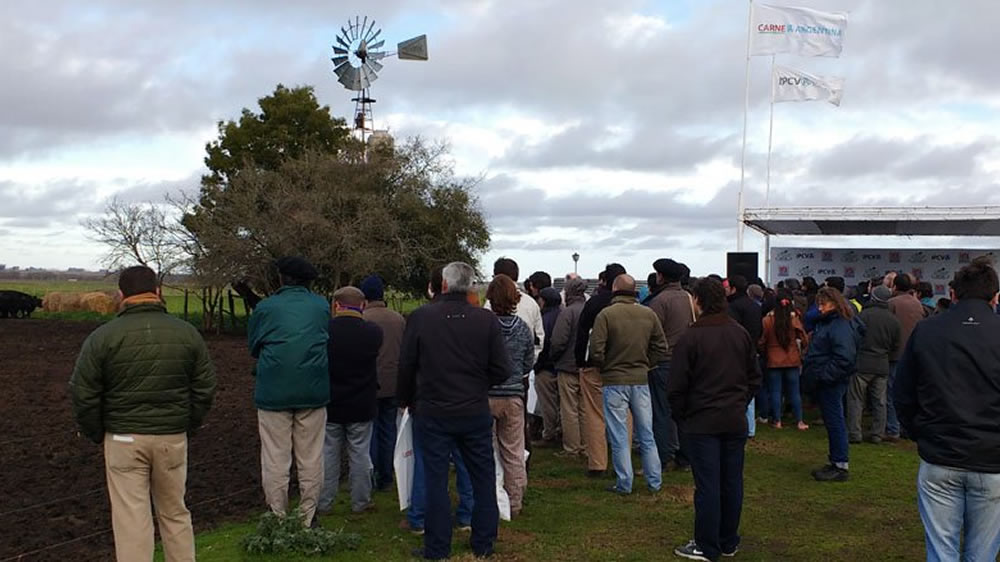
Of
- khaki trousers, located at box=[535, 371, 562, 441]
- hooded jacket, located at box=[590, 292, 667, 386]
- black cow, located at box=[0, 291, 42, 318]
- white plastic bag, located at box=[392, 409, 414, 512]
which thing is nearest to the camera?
white plastic bag, located at box=[392, 409, 414, 512]

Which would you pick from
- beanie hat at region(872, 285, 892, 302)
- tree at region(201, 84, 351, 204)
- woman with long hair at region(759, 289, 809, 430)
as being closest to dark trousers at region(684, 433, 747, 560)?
beanie hat at region(872, 285, 892, 302)

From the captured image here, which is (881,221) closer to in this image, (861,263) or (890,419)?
(861,263)

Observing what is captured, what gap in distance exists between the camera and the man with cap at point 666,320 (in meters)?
8.89

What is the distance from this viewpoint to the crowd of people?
4.70 metres

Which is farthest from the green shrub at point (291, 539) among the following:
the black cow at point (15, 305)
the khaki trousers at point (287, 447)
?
the black cow at point (15, 305)

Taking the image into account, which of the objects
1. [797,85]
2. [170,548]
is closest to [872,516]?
[170,548]

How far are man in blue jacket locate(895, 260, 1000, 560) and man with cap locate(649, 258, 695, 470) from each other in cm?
405

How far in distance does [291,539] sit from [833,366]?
517cm

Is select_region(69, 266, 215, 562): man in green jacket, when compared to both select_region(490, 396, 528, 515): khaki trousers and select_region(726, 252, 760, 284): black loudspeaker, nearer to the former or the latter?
select_region(490, 396, 528, 515): khaki trousers

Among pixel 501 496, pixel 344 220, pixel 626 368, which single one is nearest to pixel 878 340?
pixel 626 368

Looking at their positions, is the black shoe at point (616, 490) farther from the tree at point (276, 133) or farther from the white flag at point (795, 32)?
the tree at point (276, 133)

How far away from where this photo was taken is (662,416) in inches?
359

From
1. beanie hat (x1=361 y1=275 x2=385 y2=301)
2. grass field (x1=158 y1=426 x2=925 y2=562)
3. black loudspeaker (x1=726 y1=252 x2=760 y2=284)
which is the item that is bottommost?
grass field (x1=158 y1=426 x2=925 y2=562)

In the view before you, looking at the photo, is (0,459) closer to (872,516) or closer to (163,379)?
(163,379)
